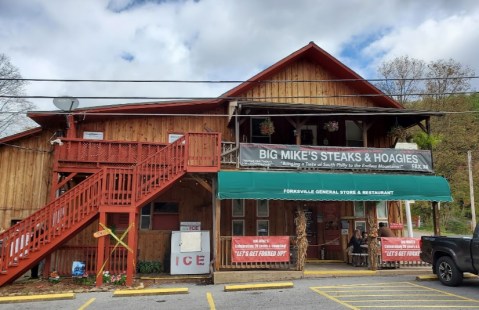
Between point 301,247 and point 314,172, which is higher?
point 314,172

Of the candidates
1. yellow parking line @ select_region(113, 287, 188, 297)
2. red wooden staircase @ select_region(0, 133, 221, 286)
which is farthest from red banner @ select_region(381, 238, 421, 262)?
yellow parking line @ select_region(113, 287, 188, 297)

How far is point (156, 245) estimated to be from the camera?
51.2 feet

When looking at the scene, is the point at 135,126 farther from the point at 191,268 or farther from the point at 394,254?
the point at 394,254

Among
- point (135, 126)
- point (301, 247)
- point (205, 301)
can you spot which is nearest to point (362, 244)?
point (301, 247)

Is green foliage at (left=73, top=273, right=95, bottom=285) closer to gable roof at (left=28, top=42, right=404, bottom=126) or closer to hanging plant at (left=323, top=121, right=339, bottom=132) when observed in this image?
gable roof at (left=28, top=42, right=404, bottom=126)

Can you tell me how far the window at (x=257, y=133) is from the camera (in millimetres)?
17000

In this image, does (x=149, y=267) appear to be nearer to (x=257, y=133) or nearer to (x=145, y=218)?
(x=145, y=218)

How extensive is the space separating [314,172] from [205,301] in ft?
21.4

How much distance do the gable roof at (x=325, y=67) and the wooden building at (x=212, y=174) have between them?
6 centimetres

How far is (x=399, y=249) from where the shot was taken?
544 inches

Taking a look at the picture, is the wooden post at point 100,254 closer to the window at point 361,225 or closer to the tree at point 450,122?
the window at point 361,225

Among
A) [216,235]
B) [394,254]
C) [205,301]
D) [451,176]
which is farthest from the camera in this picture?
[451,176]

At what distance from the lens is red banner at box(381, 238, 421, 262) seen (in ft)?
45.0

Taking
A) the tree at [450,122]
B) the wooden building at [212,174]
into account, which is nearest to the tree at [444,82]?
the tree at [450,122]
